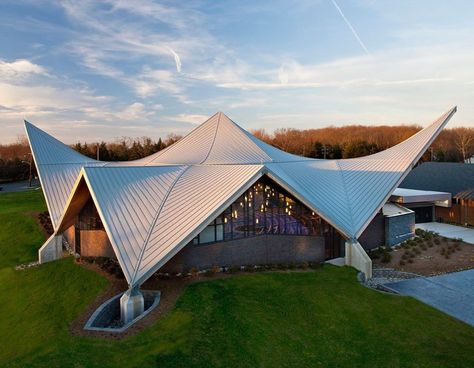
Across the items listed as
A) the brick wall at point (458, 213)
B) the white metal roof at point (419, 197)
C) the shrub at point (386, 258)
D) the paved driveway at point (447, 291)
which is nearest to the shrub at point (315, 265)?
the paved driveway at point (447, 291)

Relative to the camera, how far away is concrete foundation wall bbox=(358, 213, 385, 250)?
2212 centimetres

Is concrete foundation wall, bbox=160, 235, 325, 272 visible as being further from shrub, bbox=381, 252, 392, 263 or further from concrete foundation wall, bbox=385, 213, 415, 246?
concrete foundation wall, bbox=385, 213, 415, 246

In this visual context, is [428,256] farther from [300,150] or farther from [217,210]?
[300,150]

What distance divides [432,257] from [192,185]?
14816mm

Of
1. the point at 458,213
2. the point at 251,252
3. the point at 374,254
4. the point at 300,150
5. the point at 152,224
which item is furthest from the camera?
the point at 300,150

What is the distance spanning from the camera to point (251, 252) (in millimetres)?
17156

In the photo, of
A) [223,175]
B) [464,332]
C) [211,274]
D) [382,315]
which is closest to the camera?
[464,332]

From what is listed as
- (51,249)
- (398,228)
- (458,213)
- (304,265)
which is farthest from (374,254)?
(51,249)

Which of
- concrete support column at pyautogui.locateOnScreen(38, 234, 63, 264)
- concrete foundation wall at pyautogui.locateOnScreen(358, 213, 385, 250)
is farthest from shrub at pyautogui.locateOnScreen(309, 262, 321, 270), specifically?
concrete support column at pyautogui.locateOnScreen(38, 234, 63, 264)

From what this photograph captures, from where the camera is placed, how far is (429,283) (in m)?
16.7

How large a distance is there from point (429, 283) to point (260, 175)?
373 inches

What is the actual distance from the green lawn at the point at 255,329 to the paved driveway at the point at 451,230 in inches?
560

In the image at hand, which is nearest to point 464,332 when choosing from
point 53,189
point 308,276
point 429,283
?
point 429,283

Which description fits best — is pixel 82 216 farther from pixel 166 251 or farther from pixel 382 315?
pixel 382 315
